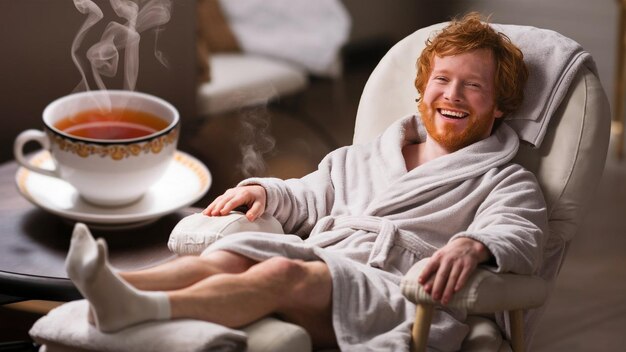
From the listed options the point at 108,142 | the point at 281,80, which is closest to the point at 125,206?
the point at 108,142

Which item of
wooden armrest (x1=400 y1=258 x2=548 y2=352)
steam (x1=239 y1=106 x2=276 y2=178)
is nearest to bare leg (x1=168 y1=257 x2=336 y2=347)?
wooden armrest (x1=400 y1=258 x2=548 y2=352)

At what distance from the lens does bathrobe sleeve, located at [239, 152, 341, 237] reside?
5.66ft

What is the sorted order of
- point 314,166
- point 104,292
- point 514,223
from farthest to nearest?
point 314,166, point 514,223, point 104,292

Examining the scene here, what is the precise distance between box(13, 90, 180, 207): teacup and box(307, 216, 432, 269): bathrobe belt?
0.32m

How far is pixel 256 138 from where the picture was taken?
3.83 m

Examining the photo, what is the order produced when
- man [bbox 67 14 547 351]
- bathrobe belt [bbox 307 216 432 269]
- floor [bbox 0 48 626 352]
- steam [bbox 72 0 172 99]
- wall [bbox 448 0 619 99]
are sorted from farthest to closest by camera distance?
wall [bbox 448 0 619 99], floor [bbox 0 48 626 352], steam [bbox 72 0 172 99], bathrobe belt [bbox 307 216 432 269], man [bbox 67 14 547 351]

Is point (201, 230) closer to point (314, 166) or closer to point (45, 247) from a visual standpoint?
point (45, 247)

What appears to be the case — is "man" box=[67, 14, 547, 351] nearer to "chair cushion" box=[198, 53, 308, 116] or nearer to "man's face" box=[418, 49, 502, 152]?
"man's face" box=[418, 49, 502, 152]

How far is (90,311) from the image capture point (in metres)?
1.35

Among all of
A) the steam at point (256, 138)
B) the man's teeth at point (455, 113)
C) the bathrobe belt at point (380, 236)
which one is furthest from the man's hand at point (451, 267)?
the steam at point (256, 138)

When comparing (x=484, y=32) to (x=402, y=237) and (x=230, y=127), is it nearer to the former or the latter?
(x=402, y=237)

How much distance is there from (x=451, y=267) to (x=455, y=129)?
0.31 m

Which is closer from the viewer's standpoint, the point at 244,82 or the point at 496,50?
the point at 496,50

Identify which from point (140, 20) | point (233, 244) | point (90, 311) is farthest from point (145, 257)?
point (140, 20)
